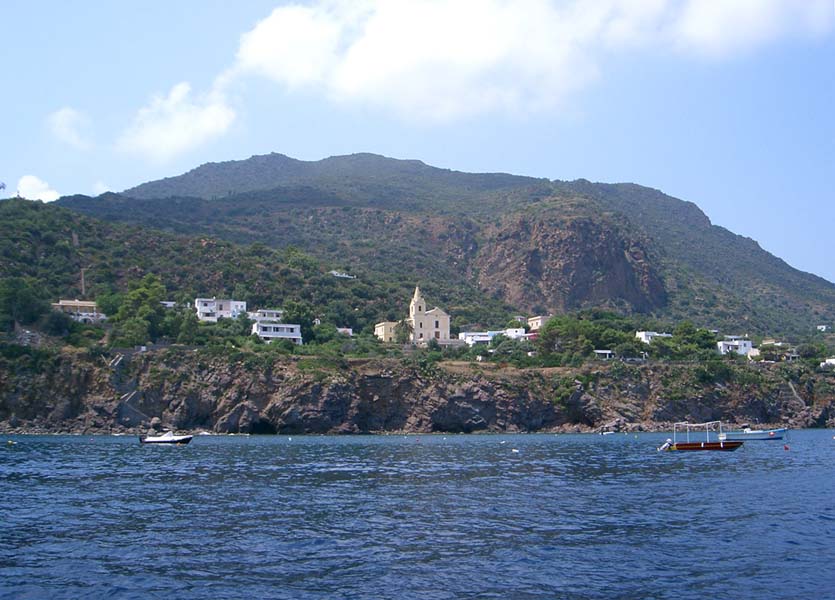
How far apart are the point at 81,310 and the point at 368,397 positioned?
136 ft

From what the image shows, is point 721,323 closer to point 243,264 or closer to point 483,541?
point 243,264

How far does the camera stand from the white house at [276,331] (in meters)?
115

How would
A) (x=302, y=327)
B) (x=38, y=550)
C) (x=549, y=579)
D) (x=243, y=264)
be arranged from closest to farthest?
(x=549, y=579) < (x=38, y=550) < (x=302, y=327) < (x=243, y=264)

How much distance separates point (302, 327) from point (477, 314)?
56445 mm

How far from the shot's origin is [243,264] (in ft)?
487

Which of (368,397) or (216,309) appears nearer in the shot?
(368,397)

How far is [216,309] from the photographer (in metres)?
124

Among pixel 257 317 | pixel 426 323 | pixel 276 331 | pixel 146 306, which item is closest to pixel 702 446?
pixel 276 331

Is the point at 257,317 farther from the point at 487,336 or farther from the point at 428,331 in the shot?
the point at 487,336

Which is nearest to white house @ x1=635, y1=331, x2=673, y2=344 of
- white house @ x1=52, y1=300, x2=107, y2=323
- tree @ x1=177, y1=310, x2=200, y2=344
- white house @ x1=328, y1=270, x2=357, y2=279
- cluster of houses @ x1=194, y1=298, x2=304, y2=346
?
cluster of houses @ x1=194, y1=298, x2=304, y2=346

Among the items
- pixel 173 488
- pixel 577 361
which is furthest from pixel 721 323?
pixel 173 488

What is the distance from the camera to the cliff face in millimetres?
88312

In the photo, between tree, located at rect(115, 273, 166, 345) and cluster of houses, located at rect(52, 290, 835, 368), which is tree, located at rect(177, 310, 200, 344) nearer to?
tree, located at rect(115, 273, 166, 345)

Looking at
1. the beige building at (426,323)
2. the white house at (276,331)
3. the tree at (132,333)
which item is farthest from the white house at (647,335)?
the tree at (132,333)
